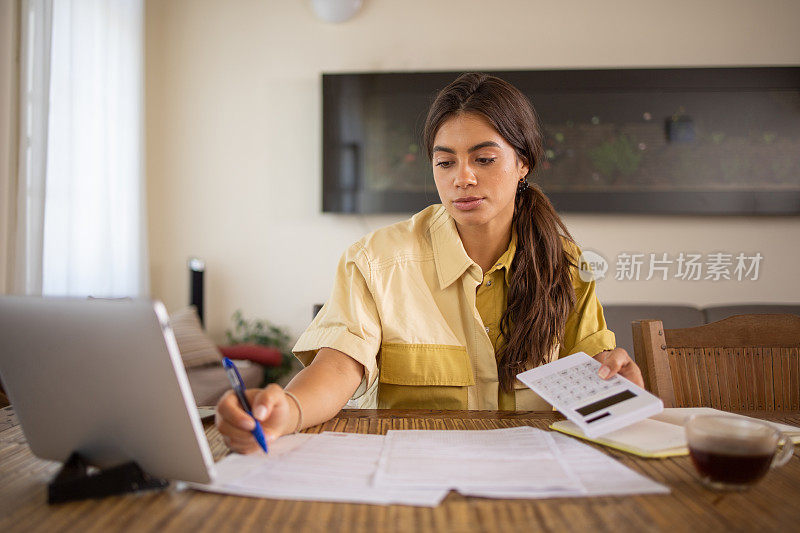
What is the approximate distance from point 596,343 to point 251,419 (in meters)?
0.77

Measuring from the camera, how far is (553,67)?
283 cm

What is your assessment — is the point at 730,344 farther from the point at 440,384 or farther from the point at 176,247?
the point at 176,247

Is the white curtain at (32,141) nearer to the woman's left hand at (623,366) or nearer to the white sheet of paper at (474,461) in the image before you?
the white sheet of paper at (474,461)

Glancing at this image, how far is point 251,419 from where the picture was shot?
719mm

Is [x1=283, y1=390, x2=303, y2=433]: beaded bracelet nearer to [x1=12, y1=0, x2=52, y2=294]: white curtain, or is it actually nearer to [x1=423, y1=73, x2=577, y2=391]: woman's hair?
[x1=423, y1=73, x2=577, y2=391]: woman's hair

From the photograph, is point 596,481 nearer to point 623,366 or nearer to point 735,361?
point 623,366

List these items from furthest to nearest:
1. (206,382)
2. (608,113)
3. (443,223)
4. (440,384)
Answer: (608,113) < (206,382) < (443,223) < (440,384)

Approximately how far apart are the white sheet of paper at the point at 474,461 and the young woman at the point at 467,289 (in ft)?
0.99

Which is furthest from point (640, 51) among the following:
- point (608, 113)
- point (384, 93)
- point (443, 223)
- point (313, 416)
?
point (313, 416)

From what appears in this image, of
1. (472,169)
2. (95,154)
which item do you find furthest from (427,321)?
(95,154)

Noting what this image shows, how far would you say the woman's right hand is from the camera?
72cm

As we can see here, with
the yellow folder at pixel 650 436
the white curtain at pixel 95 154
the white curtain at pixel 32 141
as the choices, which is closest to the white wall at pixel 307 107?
the white curtain at pixel 95 154

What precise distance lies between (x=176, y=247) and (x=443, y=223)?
6.79 ft

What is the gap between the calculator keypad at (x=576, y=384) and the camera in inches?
34.4
